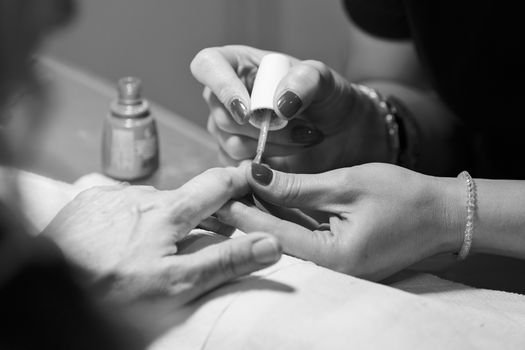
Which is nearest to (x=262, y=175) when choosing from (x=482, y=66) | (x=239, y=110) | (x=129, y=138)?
(x=239, y=110)

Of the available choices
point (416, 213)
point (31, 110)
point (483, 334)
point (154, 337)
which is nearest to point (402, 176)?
point (416, 213)

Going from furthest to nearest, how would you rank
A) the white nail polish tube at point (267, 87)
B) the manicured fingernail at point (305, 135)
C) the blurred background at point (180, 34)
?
the blurred background at point (180, 34) → the manicured fingernail at point (305, 135) → the white nail polish tube at point (267, 87)

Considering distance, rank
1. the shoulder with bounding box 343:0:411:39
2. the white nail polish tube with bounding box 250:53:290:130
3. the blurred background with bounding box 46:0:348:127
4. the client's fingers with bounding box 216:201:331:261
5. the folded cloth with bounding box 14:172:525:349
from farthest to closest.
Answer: the blurred background with bounding box 46:0:348:127 → the shoulder with bounding box 343:0:411:39 → the white nail polish tube with bounding box 250:53:290:130 → the client's fingers with bounding box 216:201:331:261 → the folded cloth with bounding box 14:172:525:349

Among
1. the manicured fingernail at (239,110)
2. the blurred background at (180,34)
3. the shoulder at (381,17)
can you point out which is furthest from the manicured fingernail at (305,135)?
the blurred background at (180,34)

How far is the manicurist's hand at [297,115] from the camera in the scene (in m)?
0.81

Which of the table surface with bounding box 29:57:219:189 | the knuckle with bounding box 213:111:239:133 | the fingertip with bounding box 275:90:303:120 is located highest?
the fingertip with bounding box 275:90:303:120

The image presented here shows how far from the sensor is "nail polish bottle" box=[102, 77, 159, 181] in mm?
1007

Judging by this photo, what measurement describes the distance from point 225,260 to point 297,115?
355 mm

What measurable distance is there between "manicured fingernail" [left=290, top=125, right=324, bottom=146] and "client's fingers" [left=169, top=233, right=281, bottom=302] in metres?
0.33

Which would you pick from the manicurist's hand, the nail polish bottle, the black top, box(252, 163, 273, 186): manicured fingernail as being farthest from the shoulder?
box(252, 163, 273, 186): manicured fingernail

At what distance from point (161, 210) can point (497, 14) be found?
61 centimetres

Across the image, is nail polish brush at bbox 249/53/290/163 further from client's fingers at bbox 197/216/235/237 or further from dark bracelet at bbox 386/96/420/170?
dark bracelet at bbox 386/96/420/170

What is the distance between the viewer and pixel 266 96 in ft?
2.56

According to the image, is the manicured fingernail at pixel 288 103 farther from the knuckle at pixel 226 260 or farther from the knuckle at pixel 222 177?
the knuckle at pixel 226 260
